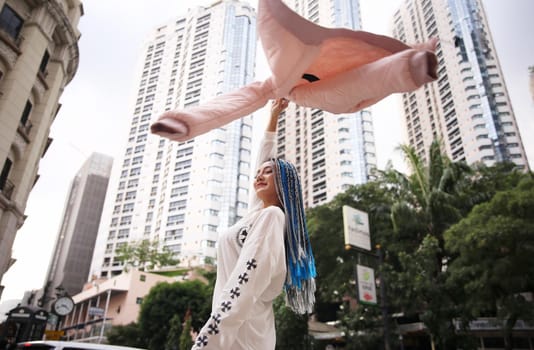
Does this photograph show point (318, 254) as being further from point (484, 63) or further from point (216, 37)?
point (216, 37)

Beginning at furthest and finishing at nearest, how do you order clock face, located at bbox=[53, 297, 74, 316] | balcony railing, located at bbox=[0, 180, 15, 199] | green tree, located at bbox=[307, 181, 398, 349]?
green tree, located at bbox=[307, 181, 398, 349], balcony railing, located at bbox=[0, 180, 15, 199], clock face, located at bbox=[53, 297, 74, 316]

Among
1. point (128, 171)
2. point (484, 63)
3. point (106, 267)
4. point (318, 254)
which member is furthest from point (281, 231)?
point (128, 171)

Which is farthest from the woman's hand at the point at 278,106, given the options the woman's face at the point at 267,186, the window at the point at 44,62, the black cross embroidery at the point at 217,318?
the window at the point at 44,62

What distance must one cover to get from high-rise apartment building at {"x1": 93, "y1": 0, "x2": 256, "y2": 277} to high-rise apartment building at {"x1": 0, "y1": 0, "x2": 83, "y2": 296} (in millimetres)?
37733

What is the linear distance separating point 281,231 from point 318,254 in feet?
65.6

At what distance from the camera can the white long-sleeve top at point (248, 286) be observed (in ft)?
5.26

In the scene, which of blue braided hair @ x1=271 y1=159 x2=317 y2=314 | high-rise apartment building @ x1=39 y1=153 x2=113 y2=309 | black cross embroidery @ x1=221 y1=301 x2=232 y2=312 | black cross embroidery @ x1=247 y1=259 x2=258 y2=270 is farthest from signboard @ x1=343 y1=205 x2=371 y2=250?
high-rise apartment building @ x1=39 y1=153 x2=113 y2=309

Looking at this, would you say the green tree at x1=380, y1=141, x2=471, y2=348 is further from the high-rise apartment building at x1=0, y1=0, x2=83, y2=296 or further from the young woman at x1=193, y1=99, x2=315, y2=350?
the high-rise apartment building at x1=0, y1=0, x2=83, y2=296

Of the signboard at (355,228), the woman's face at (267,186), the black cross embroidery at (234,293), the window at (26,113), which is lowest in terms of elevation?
the black cross embroidery at (234,293)

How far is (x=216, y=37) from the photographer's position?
71.4 m

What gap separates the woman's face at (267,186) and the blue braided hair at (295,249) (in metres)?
0.03

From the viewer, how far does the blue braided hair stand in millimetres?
2115

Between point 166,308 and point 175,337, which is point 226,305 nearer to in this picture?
point 175,337

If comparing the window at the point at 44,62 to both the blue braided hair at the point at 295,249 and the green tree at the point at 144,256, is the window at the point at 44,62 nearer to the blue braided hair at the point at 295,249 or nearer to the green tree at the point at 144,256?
the blue braided hair at the point at 295,249
